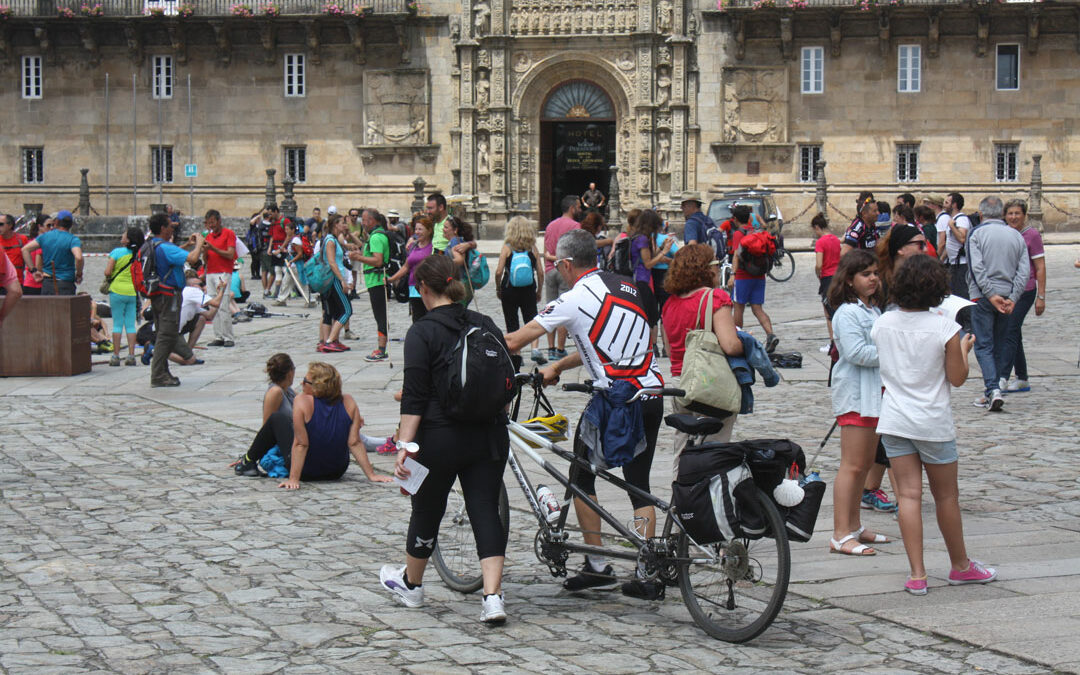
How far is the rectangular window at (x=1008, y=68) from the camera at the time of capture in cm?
3800

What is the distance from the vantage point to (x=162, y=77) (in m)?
40.8

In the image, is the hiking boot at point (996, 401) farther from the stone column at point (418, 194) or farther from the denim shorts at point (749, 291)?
the stone column at point (418, 194)

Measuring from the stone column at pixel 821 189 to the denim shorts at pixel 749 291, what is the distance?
2146 cm

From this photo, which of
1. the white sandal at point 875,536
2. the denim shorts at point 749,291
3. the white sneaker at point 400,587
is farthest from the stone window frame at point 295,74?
the white sneaker at point 400,587

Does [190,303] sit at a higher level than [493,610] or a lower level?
higher

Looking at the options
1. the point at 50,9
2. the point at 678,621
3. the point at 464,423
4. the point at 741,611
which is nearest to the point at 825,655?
the point at 741,611

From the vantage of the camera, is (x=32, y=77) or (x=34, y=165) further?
(x=34, y=165)

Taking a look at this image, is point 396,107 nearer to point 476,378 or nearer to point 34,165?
point 34,165

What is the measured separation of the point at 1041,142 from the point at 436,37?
56.1 feet

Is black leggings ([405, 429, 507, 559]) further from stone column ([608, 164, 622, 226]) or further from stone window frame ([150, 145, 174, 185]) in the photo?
stone window frame ([150, 145, 174, 185])

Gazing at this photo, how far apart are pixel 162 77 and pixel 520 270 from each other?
95.2 feet

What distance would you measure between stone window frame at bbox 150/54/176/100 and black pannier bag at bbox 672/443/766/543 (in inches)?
1471

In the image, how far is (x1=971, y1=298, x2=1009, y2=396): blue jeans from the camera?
12547 mm

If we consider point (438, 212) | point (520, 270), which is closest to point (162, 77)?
point (438, 212)
